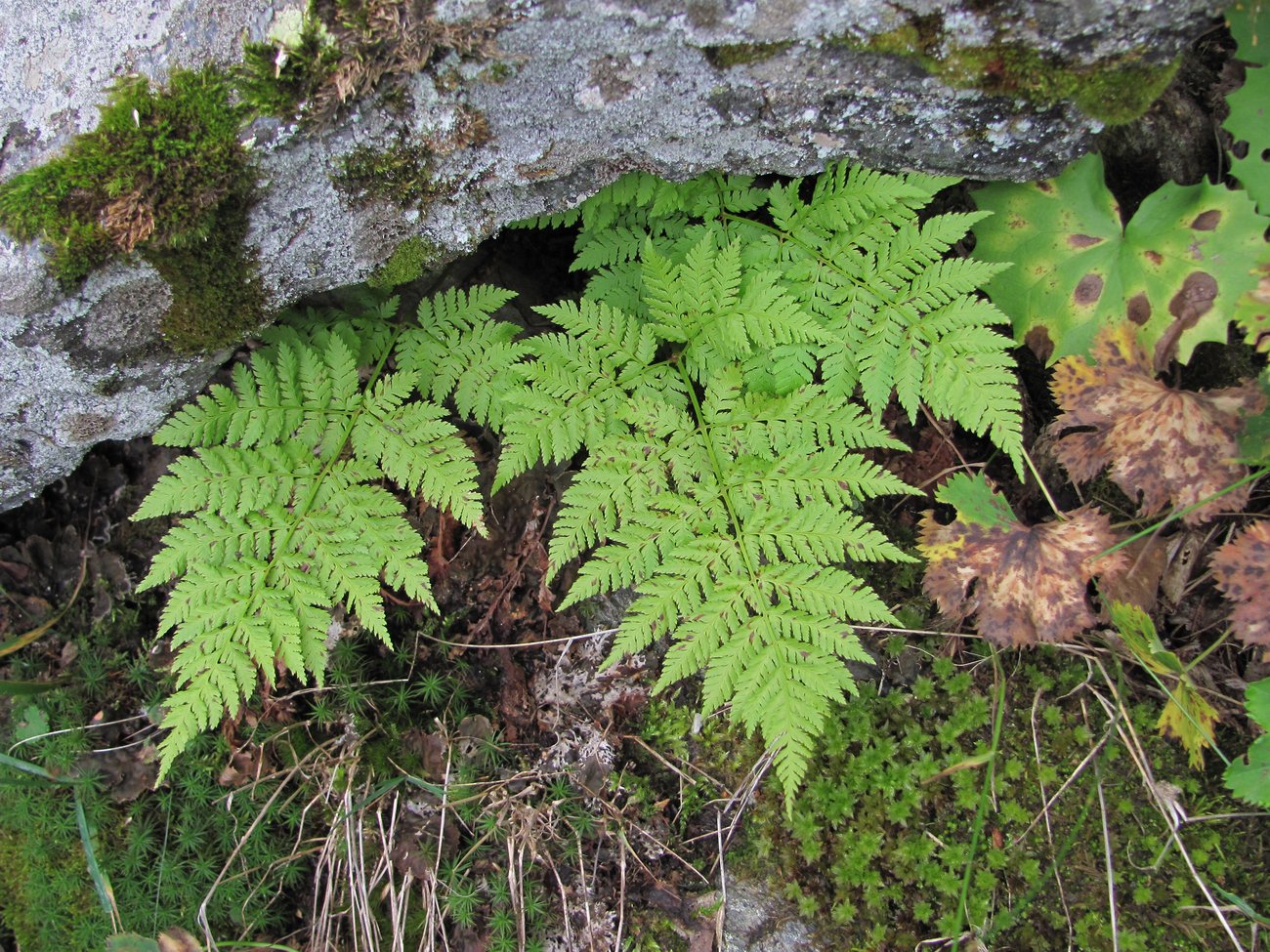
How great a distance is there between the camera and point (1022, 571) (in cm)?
308

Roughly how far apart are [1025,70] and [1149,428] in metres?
1.34

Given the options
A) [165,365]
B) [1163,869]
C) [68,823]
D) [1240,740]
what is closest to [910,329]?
Result: [1240,740]

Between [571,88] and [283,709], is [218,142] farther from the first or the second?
[283,709]

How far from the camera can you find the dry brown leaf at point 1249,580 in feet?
9.17

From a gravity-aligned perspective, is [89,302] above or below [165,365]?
above

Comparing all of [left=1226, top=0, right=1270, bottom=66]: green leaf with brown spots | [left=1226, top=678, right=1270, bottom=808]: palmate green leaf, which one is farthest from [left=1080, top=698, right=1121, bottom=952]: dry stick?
[left=1226, top=0, right=1270, bottom=66]: green leaf with brown spots

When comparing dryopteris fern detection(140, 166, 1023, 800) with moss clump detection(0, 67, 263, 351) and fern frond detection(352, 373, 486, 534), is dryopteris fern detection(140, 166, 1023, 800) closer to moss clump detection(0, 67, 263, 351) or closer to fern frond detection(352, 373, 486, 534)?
fern frond detection(352, 373, 486, 534)

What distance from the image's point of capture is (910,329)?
315 cm

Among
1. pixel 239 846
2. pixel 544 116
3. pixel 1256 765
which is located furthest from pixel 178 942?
pixel 1256 765

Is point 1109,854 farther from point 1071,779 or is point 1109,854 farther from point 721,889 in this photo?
point 721,889

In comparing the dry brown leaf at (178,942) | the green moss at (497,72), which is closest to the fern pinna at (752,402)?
the green moss at (497,72)

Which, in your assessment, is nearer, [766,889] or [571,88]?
[571,88]

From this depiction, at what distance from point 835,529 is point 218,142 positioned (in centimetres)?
247

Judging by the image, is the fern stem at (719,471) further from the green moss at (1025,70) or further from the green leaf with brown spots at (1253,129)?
the green leaf with brown spots at (1253,129)
